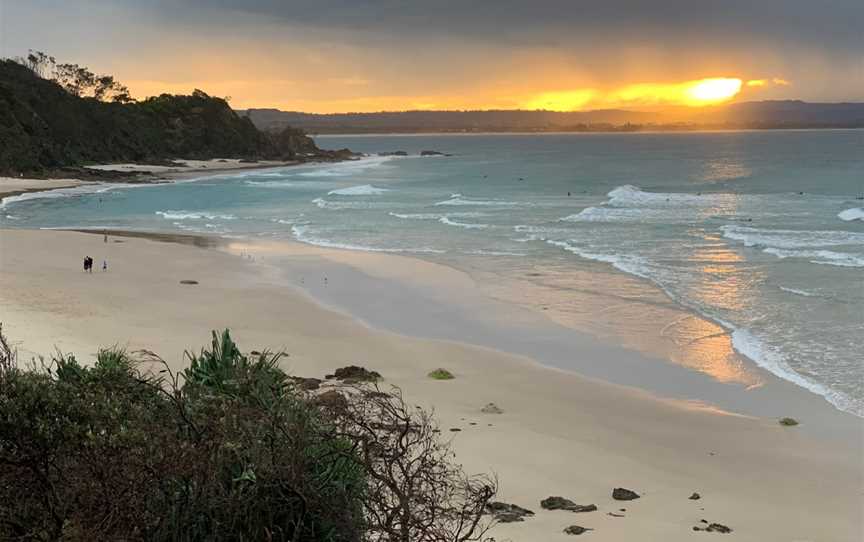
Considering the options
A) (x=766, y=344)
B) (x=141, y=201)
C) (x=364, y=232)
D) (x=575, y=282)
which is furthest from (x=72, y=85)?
(x=766, y=344)

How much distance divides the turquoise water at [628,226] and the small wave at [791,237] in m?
0.09

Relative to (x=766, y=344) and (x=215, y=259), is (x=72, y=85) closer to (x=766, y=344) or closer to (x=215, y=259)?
(x=215, y=259)

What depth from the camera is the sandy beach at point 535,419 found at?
1032 centimetres

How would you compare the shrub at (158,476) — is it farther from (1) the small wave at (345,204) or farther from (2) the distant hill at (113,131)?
(2) the distant hill at (113,131)

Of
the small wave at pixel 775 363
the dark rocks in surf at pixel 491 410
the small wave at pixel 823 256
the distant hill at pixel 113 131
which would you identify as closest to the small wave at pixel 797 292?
the small wave at pixel 775 363

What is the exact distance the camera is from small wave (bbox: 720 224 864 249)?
117ft

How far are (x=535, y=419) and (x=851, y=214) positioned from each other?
1530 inches

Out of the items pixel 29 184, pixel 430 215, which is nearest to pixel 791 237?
pixel 430 215

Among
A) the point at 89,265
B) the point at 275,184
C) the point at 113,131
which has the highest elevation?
the point at 113,131

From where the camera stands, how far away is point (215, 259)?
33125mm

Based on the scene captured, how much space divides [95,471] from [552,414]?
9.95m

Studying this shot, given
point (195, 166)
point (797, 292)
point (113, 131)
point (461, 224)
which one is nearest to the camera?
point (797, 292)

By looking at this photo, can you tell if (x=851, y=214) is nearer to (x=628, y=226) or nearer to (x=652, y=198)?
(x=628, y=226)

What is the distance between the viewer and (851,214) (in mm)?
46500
